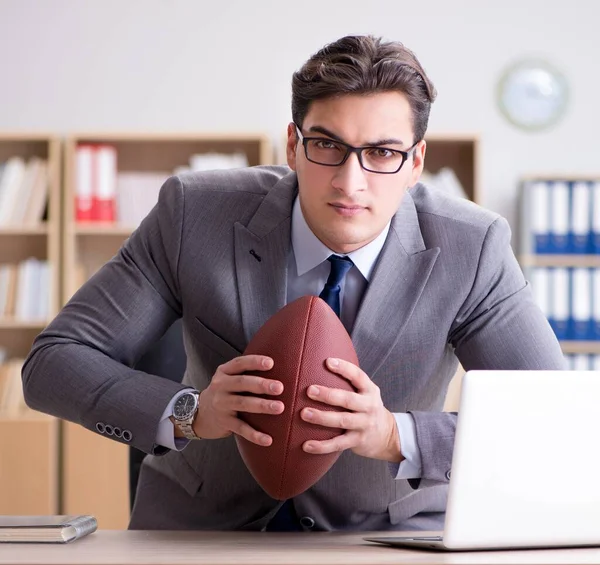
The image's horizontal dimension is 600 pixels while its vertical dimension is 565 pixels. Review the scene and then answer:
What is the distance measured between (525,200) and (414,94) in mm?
2714

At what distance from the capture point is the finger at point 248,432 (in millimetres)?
1231

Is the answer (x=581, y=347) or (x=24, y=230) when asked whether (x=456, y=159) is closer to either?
(x=581, y=347)

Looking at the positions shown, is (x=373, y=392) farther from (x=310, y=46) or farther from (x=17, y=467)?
(x=310, y=46)

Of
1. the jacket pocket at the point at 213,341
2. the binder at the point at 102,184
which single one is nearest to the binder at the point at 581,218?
the binder at the point at 102,184

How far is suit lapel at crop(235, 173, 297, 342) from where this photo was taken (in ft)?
5.26

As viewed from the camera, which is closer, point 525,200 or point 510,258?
point 510,258

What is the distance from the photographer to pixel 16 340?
14.3 feet

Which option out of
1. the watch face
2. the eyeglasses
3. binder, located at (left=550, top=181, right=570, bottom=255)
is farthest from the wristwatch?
binder, located at (left=550, top=181, right=570, bottom=255)

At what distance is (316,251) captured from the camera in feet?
5.41

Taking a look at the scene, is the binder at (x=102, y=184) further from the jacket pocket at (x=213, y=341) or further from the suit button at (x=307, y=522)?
the suit button at (x=307, y=522)

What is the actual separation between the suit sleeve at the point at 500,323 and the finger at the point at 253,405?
52 cm

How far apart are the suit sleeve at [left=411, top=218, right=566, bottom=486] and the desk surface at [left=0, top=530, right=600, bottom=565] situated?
454mm

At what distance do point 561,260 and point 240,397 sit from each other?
10.1ft

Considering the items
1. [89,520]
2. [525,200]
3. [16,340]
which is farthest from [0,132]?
[89,520]
